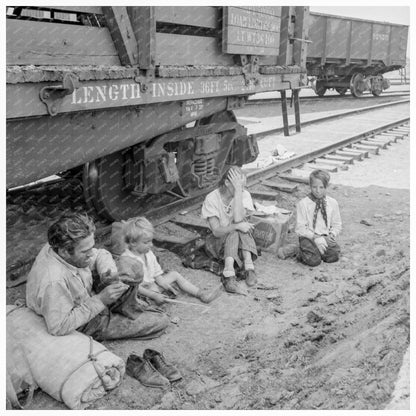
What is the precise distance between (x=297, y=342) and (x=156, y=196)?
132 inches

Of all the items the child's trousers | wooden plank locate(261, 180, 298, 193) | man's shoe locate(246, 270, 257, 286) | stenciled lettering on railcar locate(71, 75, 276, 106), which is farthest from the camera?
wooden plank locate(261, 180, 298, 193)

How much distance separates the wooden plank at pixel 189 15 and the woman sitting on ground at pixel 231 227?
61.7 inches

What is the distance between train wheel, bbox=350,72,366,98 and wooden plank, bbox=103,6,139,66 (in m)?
19.8

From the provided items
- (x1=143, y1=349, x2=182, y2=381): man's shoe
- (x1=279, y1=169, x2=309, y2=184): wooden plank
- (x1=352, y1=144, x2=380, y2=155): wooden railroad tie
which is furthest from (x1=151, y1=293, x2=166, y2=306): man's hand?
(x1=352, y1=144, x2=380, y2=155): wooden railroad tie

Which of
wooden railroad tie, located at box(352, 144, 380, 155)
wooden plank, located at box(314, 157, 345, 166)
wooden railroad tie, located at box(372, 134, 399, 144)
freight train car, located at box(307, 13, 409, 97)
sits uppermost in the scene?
freight train car, located at box(307, 13, 409, 97)

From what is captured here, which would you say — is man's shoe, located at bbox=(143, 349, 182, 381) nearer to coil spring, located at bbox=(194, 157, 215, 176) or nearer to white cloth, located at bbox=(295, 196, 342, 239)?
white cloth, located at bbox=(295, 196, 342, 239)

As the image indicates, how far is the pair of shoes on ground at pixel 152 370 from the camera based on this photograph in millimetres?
3605

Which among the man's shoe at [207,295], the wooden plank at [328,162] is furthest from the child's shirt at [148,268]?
the wooden plank at [328,162]

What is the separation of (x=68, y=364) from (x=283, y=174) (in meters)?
6.24

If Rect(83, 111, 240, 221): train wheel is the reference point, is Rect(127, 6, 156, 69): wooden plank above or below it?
above

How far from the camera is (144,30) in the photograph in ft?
15.9

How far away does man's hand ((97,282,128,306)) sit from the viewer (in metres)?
3.84

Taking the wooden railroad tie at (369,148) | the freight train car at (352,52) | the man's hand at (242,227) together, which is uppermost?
the freight train car at (352,52)

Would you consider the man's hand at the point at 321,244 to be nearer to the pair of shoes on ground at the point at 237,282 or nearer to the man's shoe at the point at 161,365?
the pair of shoes on ground at the point at 237,282
